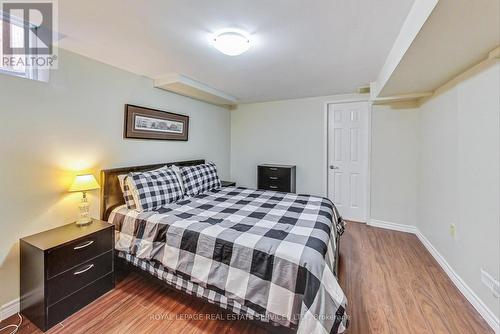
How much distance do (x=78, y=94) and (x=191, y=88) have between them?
4.24ft

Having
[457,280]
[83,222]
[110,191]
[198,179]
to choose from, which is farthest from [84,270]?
[457,280]

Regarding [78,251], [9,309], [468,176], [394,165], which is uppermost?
[394,165]

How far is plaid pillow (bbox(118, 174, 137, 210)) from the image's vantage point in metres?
2.26

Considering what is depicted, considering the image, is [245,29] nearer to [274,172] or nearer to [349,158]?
[274,172]

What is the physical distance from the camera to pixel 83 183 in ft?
6.47

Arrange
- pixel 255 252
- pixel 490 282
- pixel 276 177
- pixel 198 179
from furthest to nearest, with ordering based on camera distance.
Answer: pixel 276 177, pixel 198 179, pixel 490 282, pixel 255 252

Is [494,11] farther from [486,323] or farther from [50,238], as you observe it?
[50,238]

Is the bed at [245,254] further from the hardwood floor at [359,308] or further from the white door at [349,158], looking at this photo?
the white door at [349,158]

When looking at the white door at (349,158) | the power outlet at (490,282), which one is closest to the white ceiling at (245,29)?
the white door at (349,158)

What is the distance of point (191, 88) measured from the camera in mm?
2996

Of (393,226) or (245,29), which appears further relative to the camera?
(393,226)

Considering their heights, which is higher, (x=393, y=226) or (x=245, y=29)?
(x=245, y=29)

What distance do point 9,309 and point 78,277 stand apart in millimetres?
552

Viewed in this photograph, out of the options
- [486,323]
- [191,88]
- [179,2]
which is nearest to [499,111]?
[486,323]
